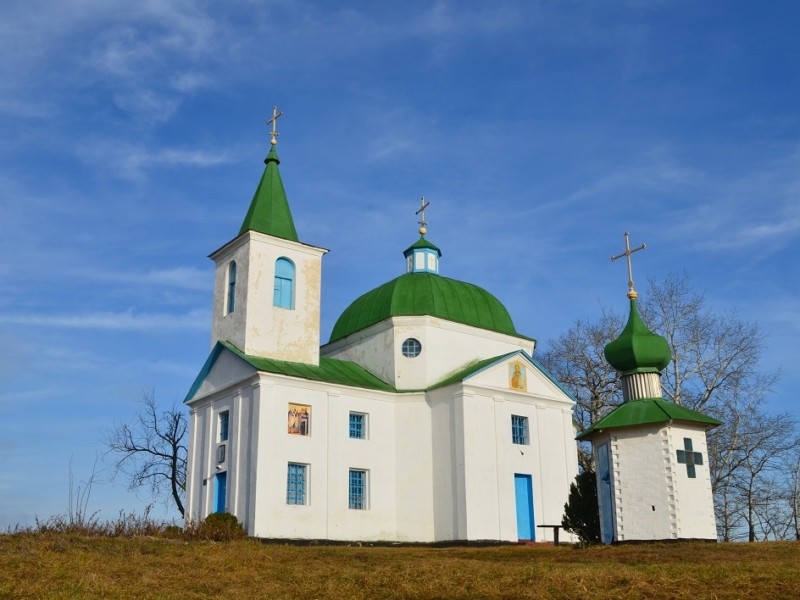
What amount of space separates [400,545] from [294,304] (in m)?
Answer: 8.65

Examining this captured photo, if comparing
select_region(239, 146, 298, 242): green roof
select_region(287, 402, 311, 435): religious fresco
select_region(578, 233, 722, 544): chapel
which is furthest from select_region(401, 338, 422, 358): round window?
select_region(578, 233, 722, 544): chapel

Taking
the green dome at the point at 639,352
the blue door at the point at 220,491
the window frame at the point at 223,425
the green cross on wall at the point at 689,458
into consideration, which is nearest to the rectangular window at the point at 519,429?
the green dome at the point at 639,352

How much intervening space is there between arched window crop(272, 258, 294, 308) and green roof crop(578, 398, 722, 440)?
12.6 m

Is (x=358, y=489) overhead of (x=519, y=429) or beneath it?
beneath

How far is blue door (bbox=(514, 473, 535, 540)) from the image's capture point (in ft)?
87.7

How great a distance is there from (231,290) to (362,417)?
631 cm

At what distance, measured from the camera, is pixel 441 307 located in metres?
29.6

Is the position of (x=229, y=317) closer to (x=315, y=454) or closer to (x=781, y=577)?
(x=315, y=454)

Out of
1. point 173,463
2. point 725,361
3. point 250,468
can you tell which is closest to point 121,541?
point 250,468

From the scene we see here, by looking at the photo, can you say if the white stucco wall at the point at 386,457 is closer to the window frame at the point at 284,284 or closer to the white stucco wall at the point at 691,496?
the window frame at the point at 284,284

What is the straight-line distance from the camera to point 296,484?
24.5 meters

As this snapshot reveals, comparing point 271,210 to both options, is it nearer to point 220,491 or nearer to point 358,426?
point 358,426

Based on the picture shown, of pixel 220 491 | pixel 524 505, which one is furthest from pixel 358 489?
pixel 524 505

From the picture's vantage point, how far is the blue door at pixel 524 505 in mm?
26728
